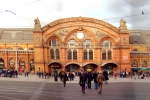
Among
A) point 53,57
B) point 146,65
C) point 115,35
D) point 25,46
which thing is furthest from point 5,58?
point 146,65

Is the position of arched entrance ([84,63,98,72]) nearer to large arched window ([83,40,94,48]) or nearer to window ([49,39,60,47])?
large arched window ([83,40,94,48])

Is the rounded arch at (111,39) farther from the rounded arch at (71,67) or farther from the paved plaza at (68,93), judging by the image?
the paved plaza at (68,93)

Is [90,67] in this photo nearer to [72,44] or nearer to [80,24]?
[72,44]

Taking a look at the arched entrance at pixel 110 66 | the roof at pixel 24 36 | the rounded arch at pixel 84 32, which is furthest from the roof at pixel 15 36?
the arched entrance at pixel 110 66

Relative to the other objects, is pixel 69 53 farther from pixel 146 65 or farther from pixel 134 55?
pixel 146 65

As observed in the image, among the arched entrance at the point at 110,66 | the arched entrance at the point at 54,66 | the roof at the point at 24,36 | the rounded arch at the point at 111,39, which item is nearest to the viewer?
the rounded arch at the point at 111,39

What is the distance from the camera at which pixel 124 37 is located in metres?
39.3

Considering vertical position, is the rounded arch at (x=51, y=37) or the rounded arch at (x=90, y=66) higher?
the rounded arch at (x=51, y=37)

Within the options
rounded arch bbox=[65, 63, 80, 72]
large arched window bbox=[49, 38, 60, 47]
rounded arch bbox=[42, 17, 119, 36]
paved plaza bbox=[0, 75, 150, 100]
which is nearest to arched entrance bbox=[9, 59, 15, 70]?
large arched window bbox=[49, 38, 60, 47]

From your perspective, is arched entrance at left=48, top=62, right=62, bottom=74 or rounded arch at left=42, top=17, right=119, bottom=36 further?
arched entrance at left=48, top=62, right=62, bottom=74

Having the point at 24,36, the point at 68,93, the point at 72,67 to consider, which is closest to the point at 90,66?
the point at 72,67

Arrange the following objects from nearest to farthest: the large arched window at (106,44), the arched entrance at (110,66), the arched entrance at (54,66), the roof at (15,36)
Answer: the arched entrance at (54,66), the arched entrance at (110,66), the large arched window at (106,44), the roof at (15,36)

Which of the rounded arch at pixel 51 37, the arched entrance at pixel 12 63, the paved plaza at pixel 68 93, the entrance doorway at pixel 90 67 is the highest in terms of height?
the rounded arch at pixel 51 37

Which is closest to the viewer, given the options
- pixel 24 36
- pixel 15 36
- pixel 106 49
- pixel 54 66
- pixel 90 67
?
pixel 106 49
